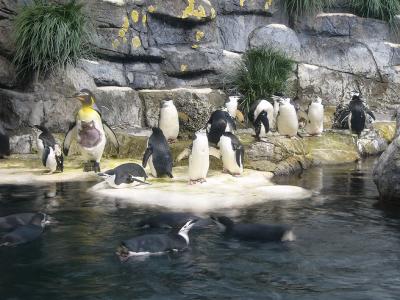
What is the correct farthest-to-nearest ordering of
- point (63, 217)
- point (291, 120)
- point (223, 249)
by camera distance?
point (291, 120) < point (63, 217) < point (223, 249)

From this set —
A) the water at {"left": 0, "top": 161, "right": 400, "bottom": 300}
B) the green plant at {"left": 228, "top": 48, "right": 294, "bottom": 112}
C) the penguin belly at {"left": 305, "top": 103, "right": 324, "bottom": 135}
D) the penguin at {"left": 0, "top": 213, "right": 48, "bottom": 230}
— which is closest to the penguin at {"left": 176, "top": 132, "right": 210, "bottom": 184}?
the water at {"left": 0, "top": 161, "right": 400, "bottom": 300}

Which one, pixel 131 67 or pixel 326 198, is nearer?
pixel 326 198

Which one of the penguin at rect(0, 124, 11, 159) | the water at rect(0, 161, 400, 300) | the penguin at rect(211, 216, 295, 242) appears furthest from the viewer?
the penguin at rect(0, 124, 11, 159)

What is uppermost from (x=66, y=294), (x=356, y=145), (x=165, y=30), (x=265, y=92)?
(x=165, y=30)

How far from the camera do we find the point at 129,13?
1424cm

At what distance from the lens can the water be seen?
5.03m

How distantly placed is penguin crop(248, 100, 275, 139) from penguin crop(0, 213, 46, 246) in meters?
5.78

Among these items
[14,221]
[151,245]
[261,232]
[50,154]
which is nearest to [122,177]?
[50,154]

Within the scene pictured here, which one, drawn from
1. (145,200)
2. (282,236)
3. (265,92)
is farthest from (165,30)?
(282,236)

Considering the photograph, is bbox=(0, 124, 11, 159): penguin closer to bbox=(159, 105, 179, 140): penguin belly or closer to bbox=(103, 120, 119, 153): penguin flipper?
bbox=(103, 120, 119, 153): penguin flipper

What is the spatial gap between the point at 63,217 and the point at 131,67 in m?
7.35

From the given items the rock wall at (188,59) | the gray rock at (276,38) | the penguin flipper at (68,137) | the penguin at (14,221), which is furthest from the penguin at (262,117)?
the penguin at (14,221)

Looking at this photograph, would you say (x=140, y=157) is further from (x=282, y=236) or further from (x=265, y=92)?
(x=282, y=236)

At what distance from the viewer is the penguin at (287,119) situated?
39.9 feet
